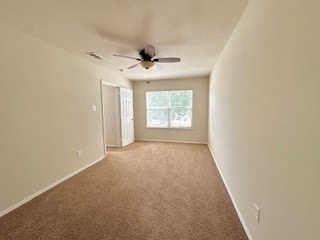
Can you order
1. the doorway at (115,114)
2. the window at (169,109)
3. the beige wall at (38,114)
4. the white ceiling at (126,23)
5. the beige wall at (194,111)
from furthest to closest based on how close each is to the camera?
the window at (169,109)
the beige wall at (194,111)
the doorway at (115,114)
the beige wall at (38,114)
the white ceiling at (126,23)

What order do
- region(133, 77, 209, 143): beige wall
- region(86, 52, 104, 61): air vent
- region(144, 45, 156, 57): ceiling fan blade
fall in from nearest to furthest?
1. region(144, 45, 156, 57): ceiling fan blade
2. region(86, 52, 104, 61): air vent
3. region(133, 77, 209, 143): beige wall

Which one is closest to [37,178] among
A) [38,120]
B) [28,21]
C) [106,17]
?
[38,120]

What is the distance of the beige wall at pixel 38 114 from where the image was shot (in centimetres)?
195

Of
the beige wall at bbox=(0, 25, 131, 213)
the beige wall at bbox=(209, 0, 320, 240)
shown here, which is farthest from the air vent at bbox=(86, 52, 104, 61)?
the beige wall at bbox=(209, 0, 320, 240)

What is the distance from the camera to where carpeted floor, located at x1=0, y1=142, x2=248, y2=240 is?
1606mm

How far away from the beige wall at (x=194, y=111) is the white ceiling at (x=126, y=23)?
2554 mm

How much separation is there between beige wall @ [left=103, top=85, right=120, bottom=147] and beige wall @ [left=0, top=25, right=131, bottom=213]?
4.93 ft

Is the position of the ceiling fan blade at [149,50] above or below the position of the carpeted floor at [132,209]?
above

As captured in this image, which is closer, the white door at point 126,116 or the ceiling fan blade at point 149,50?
the ceiling fan blade at point 149,50

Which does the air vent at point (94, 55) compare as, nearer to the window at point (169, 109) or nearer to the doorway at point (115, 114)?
the doorway at point (115, 114)

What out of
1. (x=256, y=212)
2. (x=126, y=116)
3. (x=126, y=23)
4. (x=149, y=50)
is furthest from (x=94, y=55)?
(x=256, y=212)

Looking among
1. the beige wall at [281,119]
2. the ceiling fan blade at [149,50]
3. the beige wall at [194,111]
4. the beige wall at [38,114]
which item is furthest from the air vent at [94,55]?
the beige wall at [194,111]

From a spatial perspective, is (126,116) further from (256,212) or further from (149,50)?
(256,212)

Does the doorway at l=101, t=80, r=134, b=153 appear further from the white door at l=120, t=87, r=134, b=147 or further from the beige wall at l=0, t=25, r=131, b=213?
the beige wall at l=0, t=25, r=131, b=213
